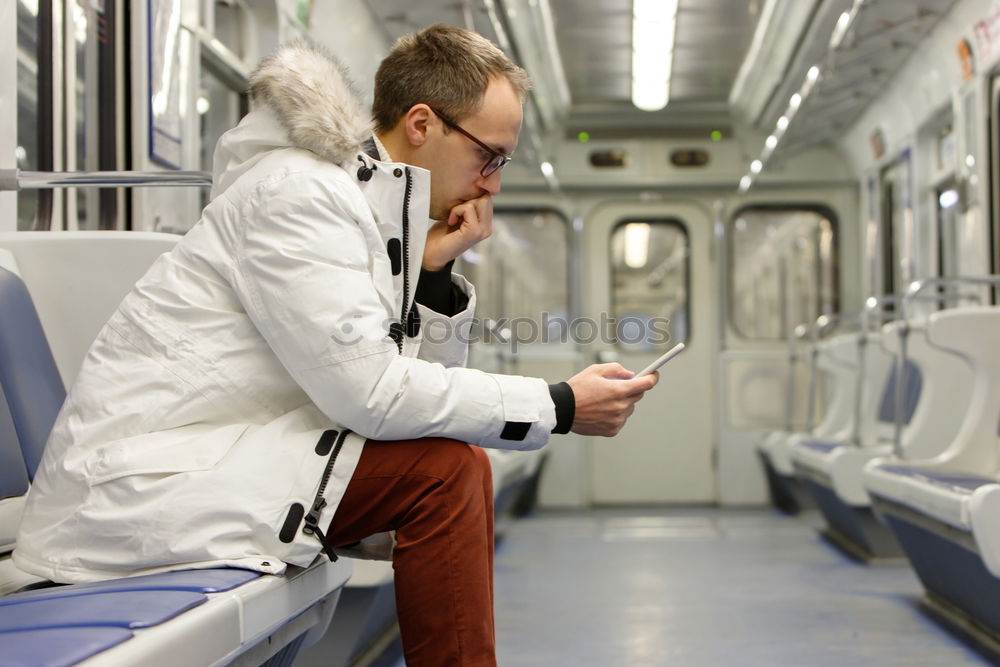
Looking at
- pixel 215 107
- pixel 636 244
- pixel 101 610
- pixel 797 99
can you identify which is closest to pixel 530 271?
pixel 636 244

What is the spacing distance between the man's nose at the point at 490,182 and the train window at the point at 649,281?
6.29 m

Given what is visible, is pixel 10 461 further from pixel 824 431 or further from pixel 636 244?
pixel 636 244

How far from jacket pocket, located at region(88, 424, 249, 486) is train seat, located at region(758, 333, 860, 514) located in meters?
5.14

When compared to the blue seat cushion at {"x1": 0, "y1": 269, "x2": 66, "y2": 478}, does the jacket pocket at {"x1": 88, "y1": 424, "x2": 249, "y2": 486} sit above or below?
below

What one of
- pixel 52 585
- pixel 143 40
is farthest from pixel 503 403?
pixel 143 40

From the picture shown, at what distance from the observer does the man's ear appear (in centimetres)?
182

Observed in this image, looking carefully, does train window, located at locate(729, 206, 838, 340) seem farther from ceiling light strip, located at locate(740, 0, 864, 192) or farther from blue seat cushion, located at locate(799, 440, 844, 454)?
blue seat cushion, located at locate(799, 440, 844, 454)

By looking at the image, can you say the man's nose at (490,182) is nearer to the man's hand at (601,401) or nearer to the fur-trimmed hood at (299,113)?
the fur-trimmed hood at (299,113)

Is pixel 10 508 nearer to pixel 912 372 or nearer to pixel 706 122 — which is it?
pixel 912 372

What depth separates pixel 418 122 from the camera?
5.98 feet

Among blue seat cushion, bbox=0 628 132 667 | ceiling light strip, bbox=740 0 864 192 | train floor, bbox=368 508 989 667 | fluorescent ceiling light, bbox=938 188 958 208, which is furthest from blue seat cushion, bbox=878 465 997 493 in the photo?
blue seat cushion, bbox=0 628 132 667

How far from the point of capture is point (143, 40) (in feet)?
9.54

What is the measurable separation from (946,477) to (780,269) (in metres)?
4.63

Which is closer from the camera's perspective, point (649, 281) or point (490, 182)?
point (490, 182)
